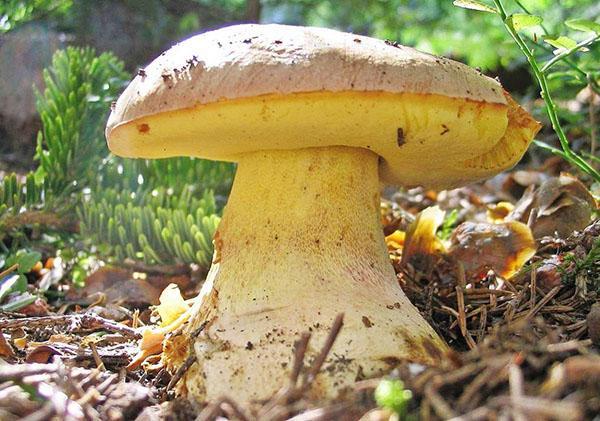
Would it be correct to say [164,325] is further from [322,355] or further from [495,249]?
[495,249]

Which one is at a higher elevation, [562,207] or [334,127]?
[334,127]

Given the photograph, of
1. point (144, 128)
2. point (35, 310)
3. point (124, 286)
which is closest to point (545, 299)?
point (144, 128)

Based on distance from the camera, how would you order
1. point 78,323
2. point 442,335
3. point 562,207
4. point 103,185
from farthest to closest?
point 103,185 < point 562,207 < point 78,323 < point 442,335

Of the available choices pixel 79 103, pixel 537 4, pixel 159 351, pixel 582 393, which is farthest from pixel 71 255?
pixel 537 4

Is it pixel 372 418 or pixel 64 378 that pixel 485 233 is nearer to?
pixel 372 418

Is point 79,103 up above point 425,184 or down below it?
above

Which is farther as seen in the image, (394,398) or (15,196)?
(15,196)

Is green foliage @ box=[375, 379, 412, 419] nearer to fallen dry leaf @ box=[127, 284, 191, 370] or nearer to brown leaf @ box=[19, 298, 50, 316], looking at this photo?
fallen dry leaf @ box=[127, 284, 191, 370]

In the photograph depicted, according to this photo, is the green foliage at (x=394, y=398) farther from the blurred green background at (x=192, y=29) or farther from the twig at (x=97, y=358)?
the blurred green background at (x=192, y=29)
